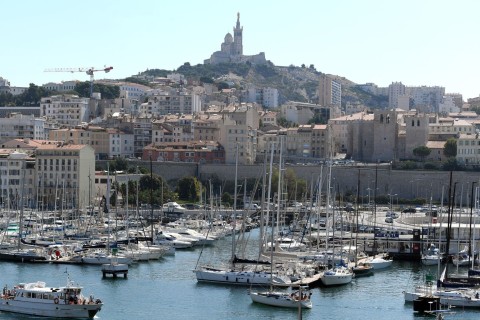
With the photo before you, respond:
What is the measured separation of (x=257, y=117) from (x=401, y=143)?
47.1 feet

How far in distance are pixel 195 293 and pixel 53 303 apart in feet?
19.0

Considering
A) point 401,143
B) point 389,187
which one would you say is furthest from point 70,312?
point 401,143

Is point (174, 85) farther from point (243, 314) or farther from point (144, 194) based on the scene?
point (243, 314)

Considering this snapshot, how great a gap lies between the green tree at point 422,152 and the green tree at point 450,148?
0.99m

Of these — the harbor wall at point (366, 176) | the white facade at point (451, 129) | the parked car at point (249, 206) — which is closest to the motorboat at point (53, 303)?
the parked car at point (249, 206)

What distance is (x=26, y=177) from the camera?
214 ft

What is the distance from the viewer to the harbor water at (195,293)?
106ft

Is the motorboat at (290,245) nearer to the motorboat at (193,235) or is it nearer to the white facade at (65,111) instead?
the motorboat at (193,235)

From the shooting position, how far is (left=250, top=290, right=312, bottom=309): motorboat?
3291cm

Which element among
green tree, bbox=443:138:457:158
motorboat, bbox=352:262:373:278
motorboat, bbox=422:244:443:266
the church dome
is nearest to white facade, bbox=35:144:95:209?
green tree, bbox=443:138:457:158

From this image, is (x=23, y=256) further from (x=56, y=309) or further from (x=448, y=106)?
(x=448, y=106)

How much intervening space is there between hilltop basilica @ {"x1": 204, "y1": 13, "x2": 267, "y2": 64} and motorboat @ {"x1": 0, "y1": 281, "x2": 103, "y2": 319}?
13532 cm

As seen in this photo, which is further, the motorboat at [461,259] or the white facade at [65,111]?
the white facade at [65,111]

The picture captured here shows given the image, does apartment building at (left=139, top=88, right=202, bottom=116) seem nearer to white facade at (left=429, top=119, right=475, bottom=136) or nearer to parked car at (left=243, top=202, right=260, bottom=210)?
white facade at (left=429, top=119, right=475, bottom=136)
